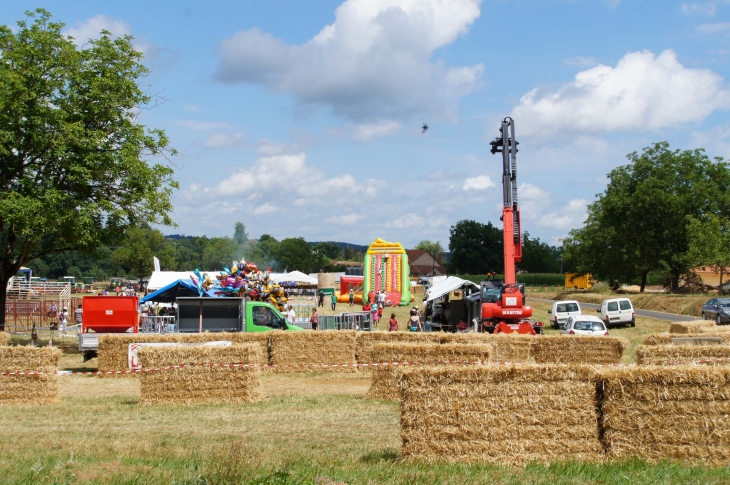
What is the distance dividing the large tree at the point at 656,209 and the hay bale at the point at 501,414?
59658 mm

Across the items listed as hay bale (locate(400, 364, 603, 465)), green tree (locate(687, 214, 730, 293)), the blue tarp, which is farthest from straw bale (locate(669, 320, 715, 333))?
green tree (locate(687, 214, 730, 293))

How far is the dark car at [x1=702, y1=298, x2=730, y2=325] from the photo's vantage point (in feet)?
112

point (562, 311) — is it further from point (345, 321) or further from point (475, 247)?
point (475, 247)

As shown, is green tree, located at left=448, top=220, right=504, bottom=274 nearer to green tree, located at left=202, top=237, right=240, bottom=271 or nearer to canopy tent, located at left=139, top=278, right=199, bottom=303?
green tree, located at left=202, top=237, right=240, bottom=271

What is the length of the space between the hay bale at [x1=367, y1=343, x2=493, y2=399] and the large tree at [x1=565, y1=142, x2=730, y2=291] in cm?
5447

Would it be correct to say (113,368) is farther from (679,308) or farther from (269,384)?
(679,308)

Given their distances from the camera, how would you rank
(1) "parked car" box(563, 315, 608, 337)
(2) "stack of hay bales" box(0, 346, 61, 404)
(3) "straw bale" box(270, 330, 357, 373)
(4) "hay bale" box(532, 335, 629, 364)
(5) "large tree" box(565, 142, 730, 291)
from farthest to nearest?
1. (5) "large tree" box(565, 142, 730, 291)
2. (1) "parked car" box(563, 315, 608, 337)
3. (3) "straw bale" box(270, 330, 357, 373)
4. (4) "hay bale" box(532, 335, 629, 364)
5. (2) "stack of hay bales" box(0, 346, 61, 404)

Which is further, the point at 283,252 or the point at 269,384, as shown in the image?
the point at 283,252

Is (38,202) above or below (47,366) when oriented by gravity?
above

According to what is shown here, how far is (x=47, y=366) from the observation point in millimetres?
15320

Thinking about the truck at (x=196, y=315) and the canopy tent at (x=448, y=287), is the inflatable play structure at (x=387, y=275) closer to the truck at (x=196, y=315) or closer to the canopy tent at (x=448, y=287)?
the canopy tent at (x=448, y=287)

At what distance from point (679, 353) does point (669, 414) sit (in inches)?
260

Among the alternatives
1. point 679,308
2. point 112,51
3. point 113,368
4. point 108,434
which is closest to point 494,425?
point 108,434

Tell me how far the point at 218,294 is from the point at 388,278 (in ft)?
101
